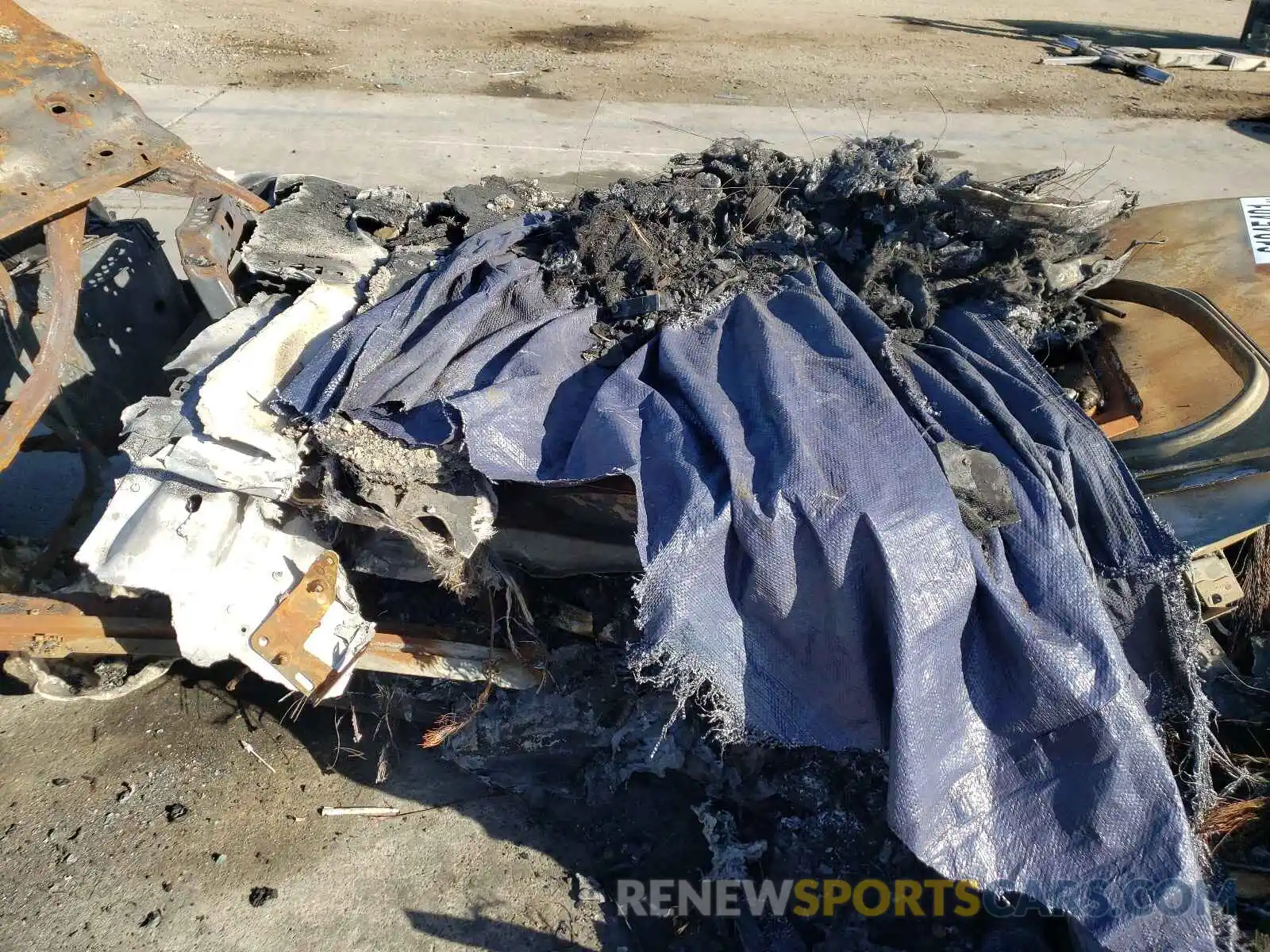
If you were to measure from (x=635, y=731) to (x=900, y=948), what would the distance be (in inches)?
38.8

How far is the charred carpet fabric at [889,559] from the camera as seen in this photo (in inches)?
67.1

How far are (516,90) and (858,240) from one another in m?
6.54

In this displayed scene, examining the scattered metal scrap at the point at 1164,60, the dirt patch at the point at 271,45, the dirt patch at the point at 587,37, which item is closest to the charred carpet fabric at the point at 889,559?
the dirt patch at the point at 271,45

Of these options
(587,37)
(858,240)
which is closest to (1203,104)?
(587,37)

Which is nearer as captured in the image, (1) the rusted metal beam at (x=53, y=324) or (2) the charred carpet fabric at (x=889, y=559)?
(2) the charred carpet fabric at (x=889, y=559)

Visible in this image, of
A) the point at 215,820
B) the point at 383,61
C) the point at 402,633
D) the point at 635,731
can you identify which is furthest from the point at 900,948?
the point at 383,61

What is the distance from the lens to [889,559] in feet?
5.60

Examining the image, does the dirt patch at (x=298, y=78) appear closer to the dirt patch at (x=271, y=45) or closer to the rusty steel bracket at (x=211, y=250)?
the dirt patch at (x=271, y=45)

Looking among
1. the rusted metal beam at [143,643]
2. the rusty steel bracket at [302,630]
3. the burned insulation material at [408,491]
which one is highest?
the burned insulation material at [408,491]

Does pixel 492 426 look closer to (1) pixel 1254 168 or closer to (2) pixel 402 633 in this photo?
(2) pixel 402 633

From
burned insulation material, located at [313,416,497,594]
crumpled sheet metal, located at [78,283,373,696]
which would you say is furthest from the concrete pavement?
burned insulation material, located at [313,416,497,594]

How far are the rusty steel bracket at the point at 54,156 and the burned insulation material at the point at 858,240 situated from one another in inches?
51.0

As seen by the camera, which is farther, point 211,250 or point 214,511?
point 211,250

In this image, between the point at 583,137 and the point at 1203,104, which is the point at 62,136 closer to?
the point at 583,137
